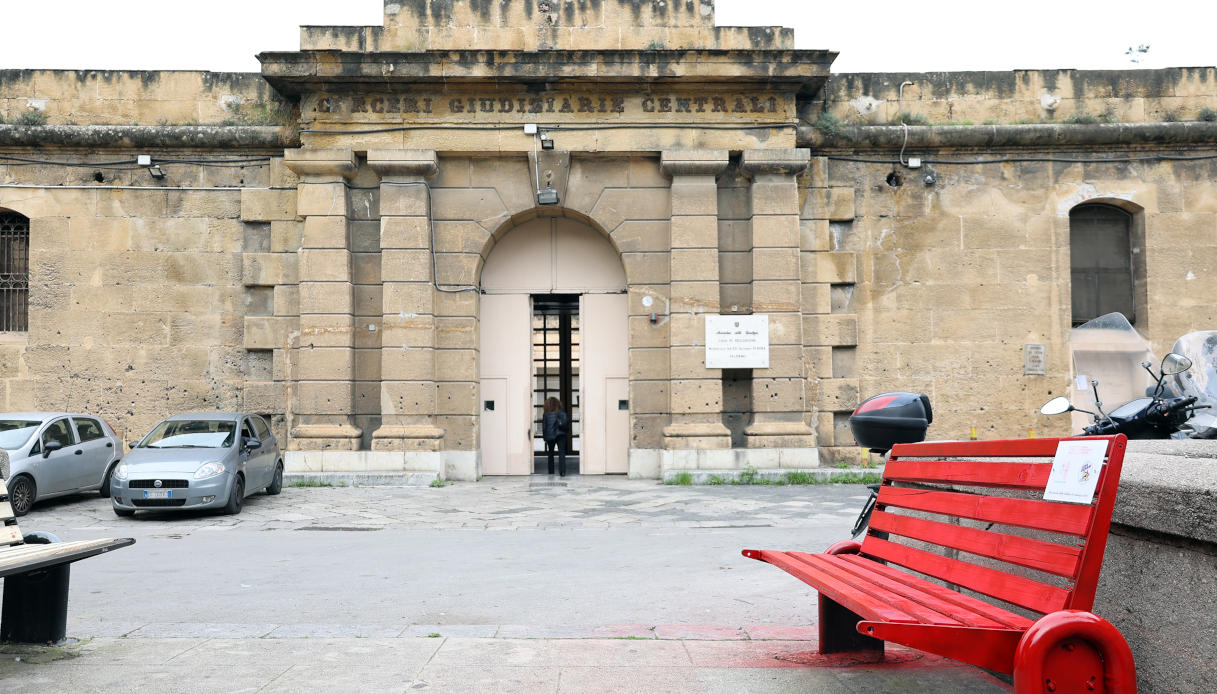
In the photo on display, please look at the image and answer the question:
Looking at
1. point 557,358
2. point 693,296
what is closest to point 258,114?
point 557,358

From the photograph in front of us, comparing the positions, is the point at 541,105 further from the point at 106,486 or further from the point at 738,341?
the point at 106,486

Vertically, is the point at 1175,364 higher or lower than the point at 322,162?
lower

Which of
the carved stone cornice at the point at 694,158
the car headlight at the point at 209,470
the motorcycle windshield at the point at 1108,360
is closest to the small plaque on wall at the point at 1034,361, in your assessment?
the motorcycle windshield at the point at 1108,360

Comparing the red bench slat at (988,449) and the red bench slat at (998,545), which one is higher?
the red bench slat at (988,449)

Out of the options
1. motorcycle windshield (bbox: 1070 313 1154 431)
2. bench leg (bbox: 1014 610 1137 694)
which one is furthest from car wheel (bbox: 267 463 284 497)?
motorcycle windshield (bbox: 1070 313 1154 431)

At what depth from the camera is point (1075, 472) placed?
2990mm

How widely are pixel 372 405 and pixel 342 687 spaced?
11661 millimetres

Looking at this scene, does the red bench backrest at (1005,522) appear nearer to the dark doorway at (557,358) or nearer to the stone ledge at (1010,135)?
the stone ledge at (1010,135)

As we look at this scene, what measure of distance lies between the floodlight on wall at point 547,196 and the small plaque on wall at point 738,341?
3.08m

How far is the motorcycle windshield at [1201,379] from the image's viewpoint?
19.9 ft

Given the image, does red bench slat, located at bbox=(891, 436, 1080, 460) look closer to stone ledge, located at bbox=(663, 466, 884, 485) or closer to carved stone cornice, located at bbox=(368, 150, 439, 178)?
stone ledge, located at bbox=(663, 466, 884, 485)

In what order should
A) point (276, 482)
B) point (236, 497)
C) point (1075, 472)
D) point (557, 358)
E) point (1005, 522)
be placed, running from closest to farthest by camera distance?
point (1075, 472)
point (1005, 522)
point (236, 497)
point (276, 482)
point (557, 358)

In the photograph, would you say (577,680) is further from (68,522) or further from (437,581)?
(68,522)

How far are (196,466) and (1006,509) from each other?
34.3 feet
